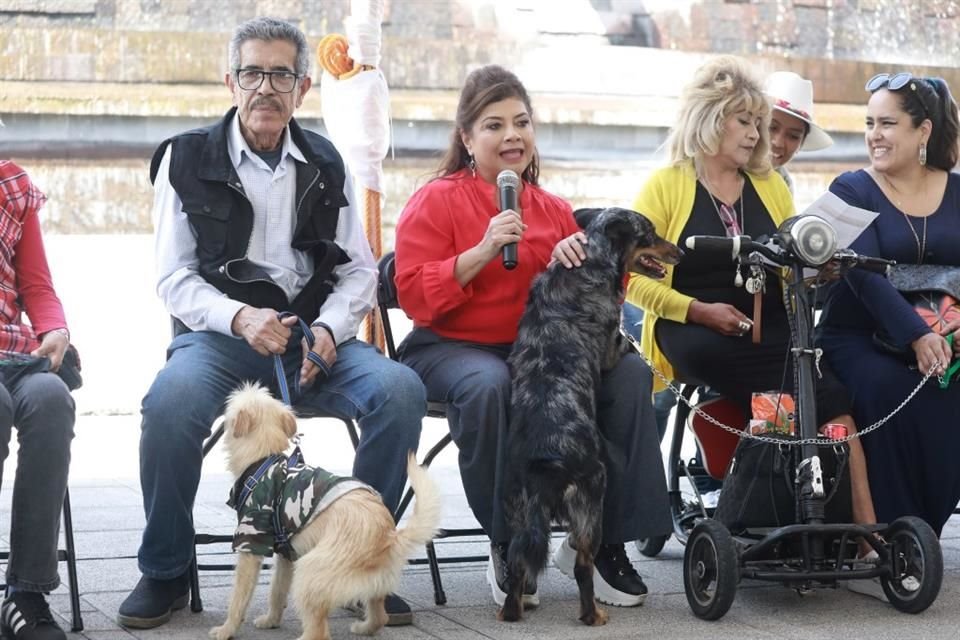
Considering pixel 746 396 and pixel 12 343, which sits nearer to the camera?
pixel 12 343

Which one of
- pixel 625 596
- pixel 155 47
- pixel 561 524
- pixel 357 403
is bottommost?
pixel 625 596

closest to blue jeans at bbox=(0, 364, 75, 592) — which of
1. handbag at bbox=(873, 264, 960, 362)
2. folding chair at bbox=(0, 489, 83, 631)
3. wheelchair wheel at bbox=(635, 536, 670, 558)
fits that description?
folding chair at bbox=(0, 489, 83, 631)

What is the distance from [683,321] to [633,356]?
38 centimetres

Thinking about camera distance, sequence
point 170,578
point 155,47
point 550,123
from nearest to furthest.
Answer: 1. point 170,578
2. point 155,47
3. point 550,123

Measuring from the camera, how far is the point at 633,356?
4.27 metres

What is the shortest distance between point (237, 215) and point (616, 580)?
1.54 meters

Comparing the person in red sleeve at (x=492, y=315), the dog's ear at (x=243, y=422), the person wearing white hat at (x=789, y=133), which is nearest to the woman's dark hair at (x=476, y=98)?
the person in red sleeve at (x=492, y=315)

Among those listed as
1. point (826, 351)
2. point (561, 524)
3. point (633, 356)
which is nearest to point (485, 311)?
point (633, 356)

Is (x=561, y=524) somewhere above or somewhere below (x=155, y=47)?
below

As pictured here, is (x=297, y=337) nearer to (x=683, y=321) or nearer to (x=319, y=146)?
(x=319, y=146)

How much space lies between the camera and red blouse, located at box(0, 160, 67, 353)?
3932mm

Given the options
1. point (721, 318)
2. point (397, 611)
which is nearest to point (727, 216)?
point (721, 318)

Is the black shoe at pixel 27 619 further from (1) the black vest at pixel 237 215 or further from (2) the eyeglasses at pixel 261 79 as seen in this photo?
(2) the eyeglasses at pixel 261 79

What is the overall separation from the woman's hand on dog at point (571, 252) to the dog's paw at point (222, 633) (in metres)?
1.40
